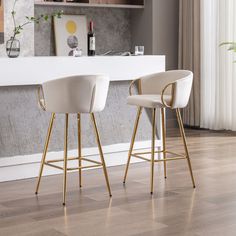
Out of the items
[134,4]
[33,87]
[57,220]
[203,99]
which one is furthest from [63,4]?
[57,220]

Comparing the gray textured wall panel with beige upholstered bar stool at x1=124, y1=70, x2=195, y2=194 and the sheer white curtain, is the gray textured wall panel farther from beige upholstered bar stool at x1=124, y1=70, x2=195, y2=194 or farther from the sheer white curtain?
the sheer white curtain

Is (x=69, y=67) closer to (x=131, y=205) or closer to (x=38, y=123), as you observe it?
(x=38, y=123)

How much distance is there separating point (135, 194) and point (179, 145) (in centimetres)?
225

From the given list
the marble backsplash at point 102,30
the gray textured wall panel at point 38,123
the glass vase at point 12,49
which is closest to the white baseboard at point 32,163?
the gray textured wall panel at point 38,123

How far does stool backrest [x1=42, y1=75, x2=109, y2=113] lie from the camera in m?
4.07

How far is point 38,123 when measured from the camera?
5.02 meters

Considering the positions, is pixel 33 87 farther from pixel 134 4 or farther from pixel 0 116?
pixel 134 4

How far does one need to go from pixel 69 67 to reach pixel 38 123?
521 millimetres

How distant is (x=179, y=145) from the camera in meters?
6.56

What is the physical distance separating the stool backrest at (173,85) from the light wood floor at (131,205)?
0.67 meters

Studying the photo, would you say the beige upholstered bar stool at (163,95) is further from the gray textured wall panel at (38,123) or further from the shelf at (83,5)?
the shelf at (83,5)

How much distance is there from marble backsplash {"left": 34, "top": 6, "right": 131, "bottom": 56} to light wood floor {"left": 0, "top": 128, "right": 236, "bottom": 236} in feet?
8.64

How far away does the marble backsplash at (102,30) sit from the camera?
24.6 feet

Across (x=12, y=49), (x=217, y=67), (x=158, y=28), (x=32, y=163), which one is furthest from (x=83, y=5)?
(x=32, y=163)
